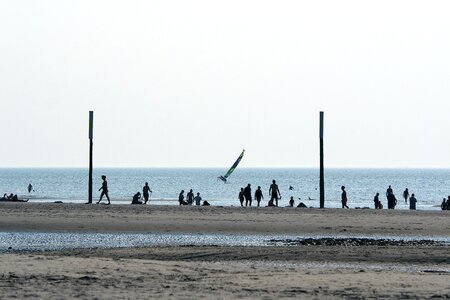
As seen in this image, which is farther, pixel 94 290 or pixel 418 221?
pixel 418 221

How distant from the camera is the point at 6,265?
18.1m

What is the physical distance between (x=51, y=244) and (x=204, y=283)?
10085 millimetres

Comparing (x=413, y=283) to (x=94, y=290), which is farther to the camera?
(x=413, y=283)

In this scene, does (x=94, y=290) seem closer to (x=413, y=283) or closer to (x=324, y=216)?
(x=413, y=283)

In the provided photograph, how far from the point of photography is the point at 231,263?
21.2 metres

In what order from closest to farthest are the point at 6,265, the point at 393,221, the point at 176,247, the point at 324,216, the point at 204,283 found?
the point at 204,283
the point at 6,265
the point at 176,247
the point at 393,221
the point at 324,216

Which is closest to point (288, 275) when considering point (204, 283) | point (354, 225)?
point (204, 283)

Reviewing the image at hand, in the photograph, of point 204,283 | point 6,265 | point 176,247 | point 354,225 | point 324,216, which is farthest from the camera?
point 324,216

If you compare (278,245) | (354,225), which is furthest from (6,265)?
(354,225)

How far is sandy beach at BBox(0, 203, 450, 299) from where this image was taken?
15906 mm

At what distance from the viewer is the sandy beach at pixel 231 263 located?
52.2 feet

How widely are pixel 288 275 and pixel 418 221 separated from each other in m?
19.4

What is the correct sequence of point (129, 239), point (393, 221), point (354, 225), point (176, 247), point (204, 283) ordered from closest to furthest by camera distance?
point (204, 283), point (176, 247), point (129, 239), point (354, 225), point (393, 221)

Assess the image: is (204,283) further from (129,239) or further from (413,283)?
(129,239)
